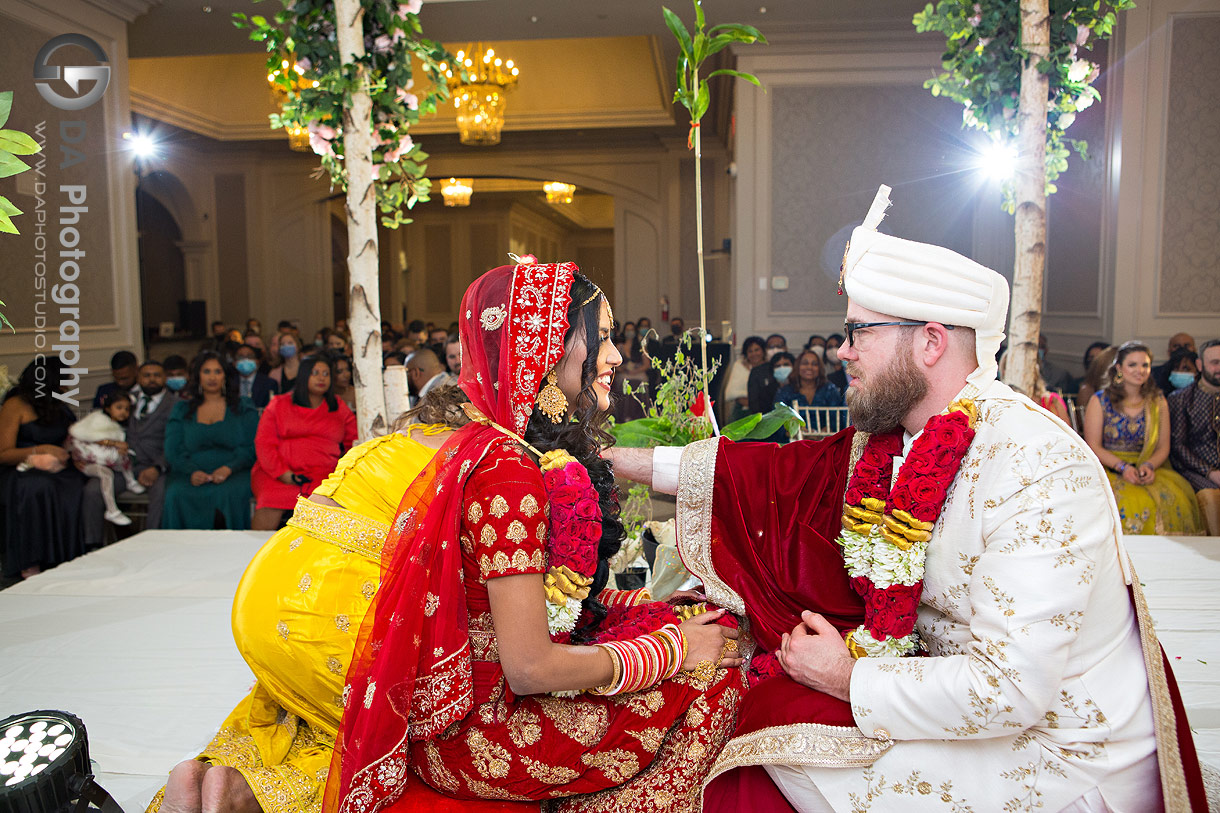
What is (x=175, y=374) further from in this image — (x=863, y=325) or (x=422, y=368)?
(x=863, y=325)

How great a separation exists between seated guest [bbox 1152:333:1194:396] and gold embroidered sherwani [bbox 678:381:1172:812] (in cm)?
506

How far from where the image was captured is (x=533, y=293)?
1.49 meters

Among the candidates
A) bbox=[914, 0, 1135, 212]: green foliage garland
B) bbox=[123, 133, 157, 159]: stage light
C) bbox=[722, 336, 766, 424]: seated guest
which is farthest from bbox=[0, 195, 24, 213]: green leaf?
bbox=[123, 133, 157, 159]: stage light

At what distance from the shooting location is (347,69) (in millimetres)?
3676

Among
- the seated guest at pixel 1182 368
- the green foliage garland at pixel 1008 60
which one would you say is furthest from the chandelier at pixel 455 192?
the seated guest at pixel 1182 368

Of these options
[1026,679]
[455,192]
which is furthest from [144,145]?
[1026,679]

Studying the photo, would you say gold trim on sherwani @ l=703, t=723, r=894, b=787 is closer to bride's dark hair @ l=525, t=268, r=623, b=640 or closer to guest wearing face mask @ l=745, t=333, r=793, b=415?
bride's dark hair @ l=525, t=268, r=623, b=640

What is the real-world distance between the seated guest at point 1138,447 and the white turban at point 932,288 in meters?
3.36

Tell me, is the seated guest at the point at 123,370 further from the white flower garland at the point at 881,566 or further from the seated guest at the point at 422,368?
the white flower garland at the point at 881,566

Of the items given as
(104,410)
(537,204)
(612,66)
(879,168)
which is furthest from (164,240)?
(879,168)

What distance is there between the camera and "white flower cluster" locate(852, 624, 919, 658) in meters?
1.53

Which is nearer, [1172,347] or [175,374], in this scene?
[175,374]

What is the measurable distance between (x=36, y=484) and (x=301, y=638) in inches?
139

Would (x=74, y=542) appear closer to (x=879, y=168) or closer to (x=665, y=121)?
(x=879, y=168)
